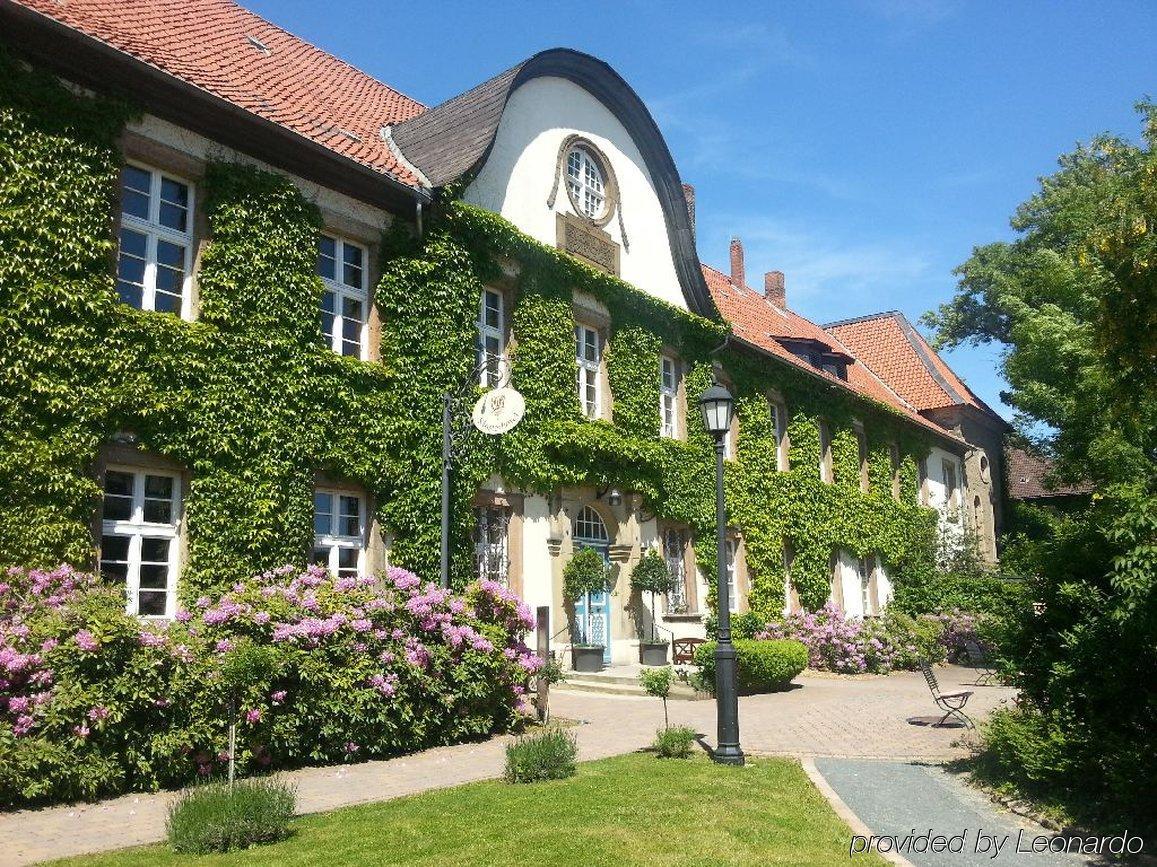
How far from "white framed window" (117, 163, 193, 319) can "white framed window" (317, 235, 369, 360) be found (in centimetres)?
191

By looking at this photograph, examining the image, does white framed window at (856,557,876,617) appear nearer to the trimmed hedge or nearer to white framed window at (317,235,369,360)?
the trimmed hedge

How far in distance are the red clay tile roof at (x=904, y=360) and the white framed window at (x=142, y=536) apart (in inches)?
1131

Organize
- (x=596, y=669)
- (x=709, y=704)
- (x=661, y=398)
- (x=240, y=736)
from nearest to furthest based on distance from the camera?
(x=240, y=736) → (x=709, y=704) → (x=596, y=669) → (x=661, y=398)

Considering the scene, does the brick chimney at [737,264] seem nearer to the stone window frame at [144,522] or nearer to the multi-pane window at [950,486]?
the multi-pane window at [950,486]

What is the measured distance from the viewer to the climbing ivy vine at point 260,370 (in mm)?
10195

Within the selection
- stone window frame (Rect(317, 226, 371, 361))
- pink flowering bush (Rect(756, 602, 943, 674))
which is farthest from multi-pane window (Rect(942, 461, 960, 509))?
stone window frame (Rect(317, 226, 371, 361))

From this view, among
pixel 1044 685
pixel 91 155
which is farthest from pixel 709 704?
pixel 91 155

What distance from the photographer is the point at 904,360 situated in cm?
3622

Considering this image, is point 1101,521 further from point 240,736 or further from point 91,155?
point 91,155

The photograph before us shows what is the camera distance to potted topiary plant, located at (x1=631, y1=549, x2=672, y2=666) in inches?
701

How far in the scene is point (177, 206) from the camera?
39.8 feet

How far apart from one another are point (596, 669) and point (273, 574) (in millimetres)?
6807

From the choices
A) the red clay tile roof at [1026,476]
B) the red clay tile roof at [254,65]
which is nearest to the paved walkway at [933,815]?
the red clay tile roof at [254,65]

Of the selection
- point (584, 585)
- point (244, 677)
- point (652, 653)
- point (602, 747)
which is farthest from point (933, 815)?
point (652, 653)
